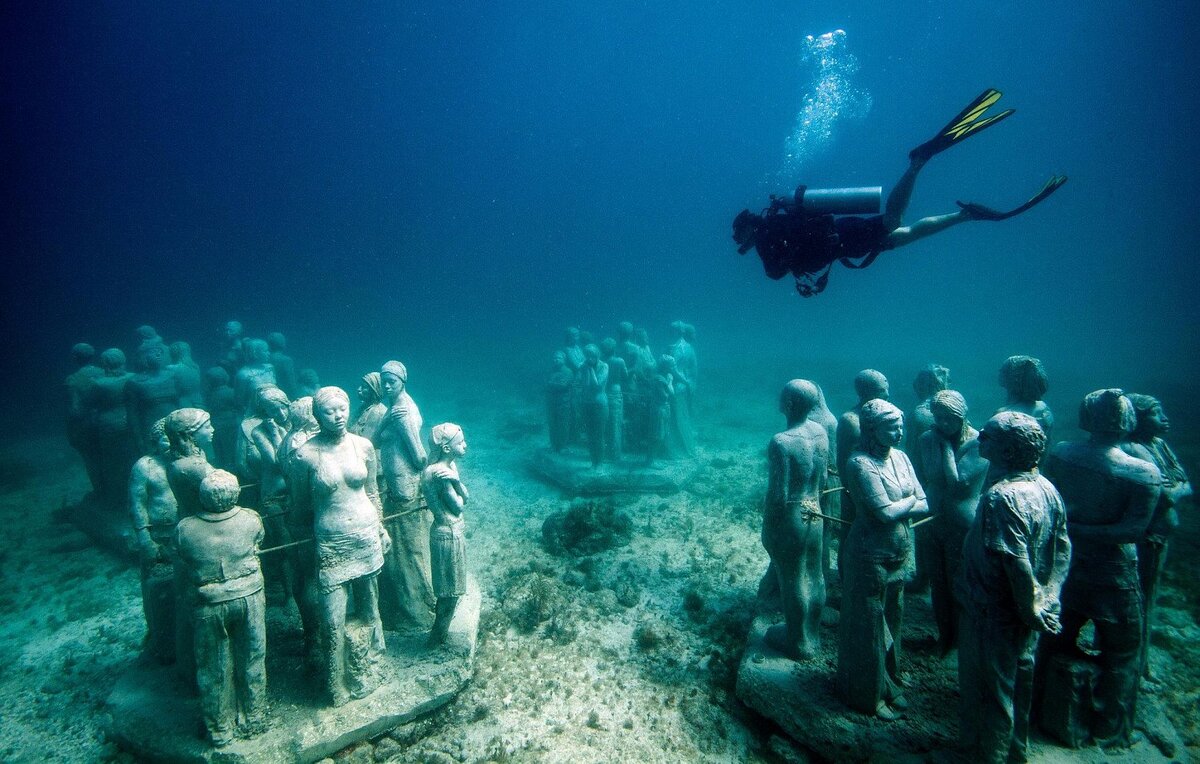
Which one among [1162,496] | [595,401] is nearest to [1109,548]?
[1162,496]

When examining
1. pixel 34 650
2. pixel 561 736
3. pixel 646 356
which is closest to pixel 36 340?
pixel 34 650

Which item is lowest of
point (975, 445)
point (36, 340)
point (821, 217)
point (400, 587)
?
point (400, 587)

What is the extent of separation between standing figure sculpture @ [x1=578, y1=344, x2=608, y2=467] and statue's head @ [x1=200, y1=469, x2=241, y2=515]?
855 cm

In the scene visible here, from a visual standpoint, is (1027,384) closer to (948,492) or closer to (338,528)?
(948,492)

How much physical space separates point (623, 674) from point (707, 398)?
18724 mm

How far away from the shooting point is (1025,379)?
5.20 metres

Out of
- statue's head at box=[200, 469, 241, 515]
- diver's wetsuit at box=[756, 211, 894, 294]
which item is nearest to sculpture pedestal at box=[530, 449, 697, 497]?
diver's wetsuit at box=[756, 211, 894, 294]

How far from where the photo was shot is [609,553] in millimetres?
8258

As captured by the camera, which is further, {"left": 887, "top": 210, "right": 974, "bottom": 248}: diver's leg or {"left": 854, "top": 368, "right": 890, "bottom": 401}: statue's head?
{"left": 854, "top": 368, "right": 890, "bottom": 401}: statue's head

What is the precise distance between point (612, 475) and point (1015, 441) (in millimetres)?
8900

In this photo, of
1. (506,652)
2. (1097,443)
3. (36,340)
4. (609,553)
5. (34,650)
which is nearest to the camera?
(1097,443)

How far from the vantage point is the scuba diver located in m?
4.38

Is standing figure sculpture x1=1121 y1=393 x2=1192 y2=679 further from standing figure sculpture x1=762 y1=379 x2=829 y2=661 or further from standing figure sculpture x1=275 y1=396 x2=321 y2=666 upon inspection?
standing figure sculpture x1=275 y1=396 x2=321 y2=666

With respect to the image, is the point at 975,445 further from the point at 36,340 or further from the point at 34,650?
the point at 36,340
